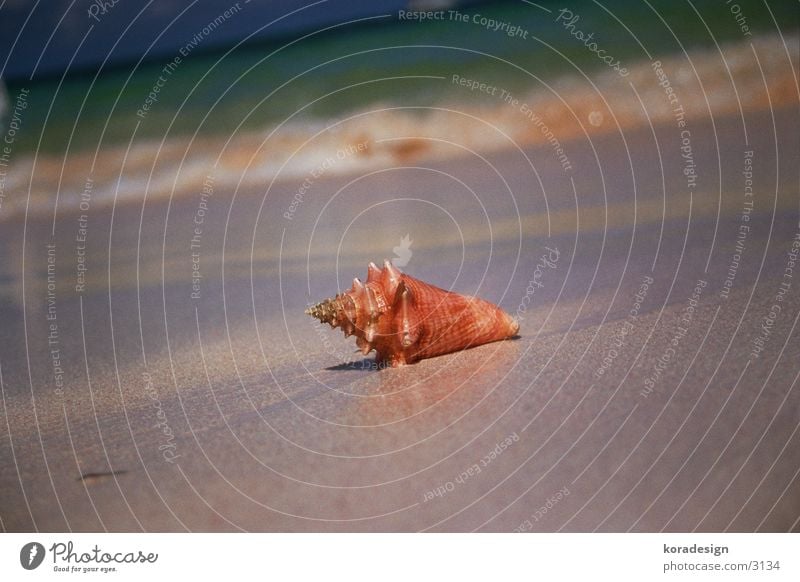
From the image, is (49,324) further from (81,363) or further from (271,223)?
(271,223)

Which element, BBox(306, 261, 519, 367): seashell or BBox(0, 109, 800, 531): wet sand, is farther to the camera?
BBox(306, 261, 519, 367): seashell

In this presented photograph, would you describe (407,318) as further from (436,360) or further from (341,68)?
(341,68)

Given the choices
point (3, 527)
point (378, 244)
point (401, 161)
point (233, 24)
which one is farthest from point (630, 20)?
point (3, 527)

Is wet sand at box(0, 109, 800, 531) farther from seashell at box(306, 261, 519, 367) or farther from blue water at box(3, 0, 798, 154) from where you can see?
blue water at box(3, 0, 798, 154)
